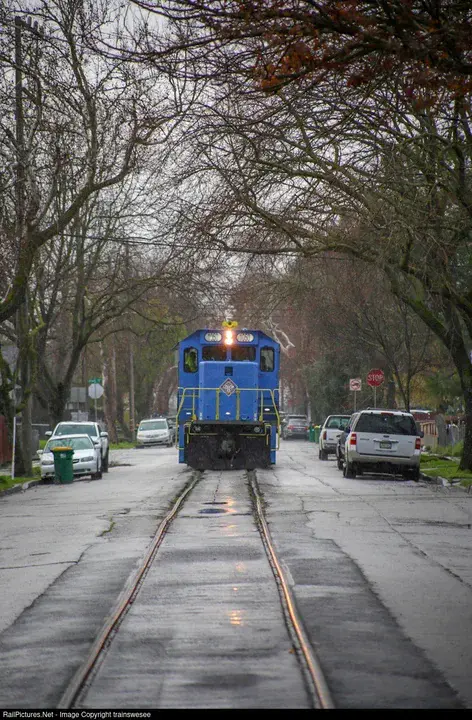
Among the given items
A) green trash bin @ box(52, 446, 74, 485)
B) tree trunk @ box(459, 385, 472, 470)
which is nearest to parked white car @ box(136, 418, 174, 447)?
green trash bin @ box(52, 446, 74, 485)

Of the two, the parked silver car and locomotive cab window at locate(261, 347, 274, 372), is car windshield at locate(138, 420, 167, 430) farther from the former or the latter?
locomotive cab window at locate(261, 347, 274, 372)

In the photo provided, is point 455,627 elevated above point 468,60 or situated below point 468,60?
below

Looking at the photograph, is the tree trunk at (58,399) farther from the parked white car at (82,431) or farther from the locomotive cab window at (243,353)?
the locomotive cab window at (243,353)

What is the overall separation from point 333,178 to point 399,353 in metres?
24.2

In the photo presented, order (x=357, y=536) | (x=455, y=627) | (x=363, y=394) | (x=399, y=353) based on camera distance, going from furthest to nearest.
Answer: (x=363, y=394) < (x=399, y=353) < (x=357, y=536) < (x=455, y=627)

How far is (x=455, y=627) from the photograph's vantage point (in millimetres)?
9289

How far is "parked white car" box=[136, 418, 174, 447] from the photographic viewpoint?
62.9 metres

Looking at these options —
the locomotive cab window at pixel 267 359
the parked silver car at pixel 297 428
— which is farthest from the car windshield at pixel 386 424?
the parked silver car at pixel 297 428

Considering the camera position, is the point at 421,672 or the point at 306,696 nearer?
the point at 306,696

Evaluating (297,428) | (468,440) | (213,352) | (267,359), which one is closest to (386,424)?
(468,440)

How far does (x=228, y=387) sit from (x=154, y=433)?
1250 inches

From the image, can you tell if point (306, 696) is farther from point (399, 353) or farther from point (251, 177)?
point (399, 353)

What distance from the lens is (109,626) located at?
29.7ft
